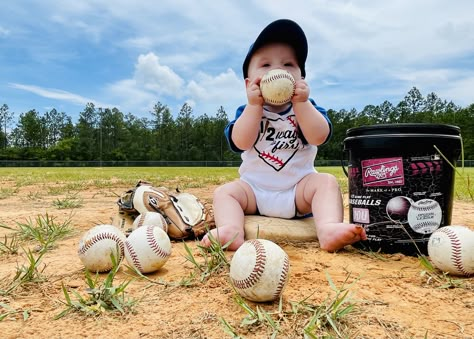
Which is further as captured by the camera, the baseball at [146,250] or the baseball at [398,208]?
the baseball at [398,208]

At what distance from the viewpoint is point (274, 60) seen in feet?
10.6

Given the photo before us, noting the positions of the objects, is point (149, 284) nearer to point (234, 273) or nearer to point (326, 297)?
point (234, 273)

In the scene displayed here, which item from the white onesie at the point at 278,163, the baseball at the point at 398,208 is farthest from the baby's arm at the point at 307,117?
the baseball at the point at 398,208

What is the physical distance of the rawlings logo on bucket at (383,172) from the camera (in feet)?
8.39

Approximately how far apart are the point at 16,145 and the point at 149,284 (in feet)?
227

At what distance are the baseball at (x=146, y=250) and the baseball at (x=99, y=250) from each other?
3.0 inches

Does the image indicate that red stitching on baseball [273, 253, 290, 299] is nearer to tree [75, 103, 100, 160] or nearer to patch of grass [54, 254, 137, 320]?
patch of grass [54, 254, 137, 320]

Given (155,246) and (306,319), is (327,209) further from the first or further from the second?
(306,319)

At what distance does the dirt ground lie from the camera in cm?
153

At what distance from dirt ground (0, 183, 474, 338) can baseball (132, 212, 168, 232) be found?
599mm

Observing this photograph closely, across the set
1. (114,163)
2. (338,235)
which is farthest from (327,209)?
(114,163)

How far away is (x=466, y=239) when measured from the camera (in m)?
2.15

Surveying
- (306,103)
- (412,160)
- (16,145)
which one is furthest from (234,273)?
(16,145)

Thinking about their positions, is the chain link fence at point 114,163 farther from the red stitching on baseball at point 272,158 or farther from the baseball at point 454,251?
the baseball at point 454,251
